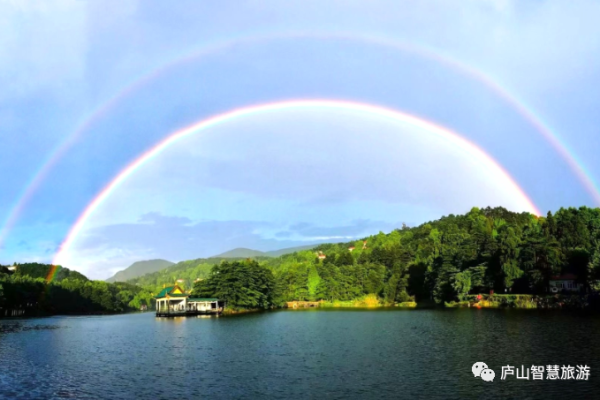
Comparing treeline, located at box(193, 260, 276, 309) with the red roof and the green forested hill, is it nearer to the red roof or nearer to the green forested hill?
the green forested hill

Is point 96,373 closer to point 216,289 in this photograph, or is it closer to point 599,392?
point 599,392

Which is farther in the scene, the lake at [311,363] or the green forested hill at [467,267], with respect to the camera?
the green forested hill at [467,267]

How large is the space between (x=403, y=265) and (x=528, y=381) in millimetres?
110113

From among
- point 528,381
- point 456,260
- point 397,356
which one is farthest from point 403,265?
point 528,381

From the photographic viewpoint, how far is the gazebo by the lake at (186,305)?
10025 centimetres

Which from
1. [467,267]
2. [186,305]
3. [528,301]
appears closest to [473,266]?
[467,267]

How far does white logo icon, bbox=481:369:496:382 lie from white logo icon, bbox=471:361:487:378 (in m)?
0.29

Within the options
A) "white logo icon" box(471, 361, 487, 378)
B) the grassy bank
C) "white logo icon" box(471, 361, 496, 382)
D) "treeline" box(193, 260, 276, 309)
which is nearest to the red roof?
the grassy bank

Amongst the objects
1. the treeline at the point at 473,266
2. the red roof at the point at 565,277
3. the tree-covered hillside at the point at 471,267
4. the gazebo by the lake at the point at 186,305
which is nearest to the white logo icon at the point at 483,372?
the tree-covered hillside at the point at 471,267

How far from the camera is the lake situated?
24.3 metres

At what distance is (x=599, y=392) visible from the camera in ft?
72.2

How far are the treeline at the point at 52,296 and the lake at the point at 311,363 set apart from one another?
7451 cm

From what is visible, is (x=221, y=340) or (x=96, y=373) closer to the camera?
(x=96, y=373)

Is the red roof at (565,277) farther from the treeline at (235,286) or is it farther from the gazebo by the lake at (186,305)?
the gazebo by the lake at (186,305)
